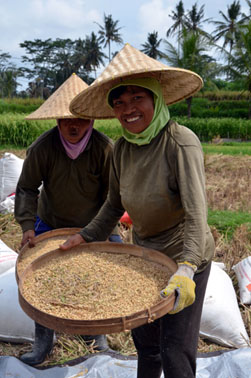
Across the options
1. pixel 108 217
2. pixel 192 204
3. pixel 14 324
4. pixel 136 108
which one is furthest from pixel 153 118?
pixel 14 324

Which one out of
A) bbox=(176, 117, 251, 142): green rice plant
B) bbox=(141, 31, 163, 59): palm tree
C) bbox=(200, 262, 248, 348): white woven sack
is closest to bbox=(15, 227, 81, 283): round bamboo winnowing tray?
bbox=(200, 262, 248, 348): white woven sack

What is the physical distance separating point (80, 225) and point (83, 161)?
1.26 feet

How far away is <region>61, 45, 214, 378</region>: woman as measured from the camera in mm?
1234

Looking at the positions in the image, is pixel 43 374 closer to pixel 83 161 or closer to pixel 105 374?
pixel 105 374

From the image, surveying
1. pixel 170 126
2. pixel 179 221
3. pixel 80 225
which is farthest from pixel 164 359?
pixel 80 225

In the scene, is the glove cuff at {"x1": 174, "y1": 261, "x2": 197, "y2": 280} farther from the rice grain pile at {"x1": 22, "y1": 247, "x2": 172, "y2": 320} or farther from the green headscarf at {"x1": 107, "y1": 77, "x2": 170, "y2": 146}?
the green headscarf at {"x1": 107, "y1": 77, "x2": 170, "y2": 146}

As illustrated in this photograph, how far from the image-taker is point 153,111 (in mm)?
1386

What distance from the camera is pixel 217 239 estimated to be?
3.21 m

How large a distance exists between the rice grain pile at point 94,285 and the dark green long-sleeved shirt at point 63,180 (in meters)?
0.67

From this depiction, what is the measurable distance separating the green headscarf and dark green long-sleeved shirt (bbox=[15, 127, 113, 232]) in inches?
29.4

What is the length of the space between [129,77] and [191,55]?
20493 mm

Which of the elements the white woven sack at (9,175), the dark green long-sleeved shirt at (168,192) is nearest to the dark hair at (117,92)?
the dark green long-sleeved shirt at (168,192)

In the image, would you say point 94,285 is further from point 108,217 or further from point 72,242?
point 108,217

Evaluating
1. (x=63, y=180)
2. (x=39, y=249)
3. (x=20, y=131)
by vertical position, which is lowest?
(x=39, y=249)
